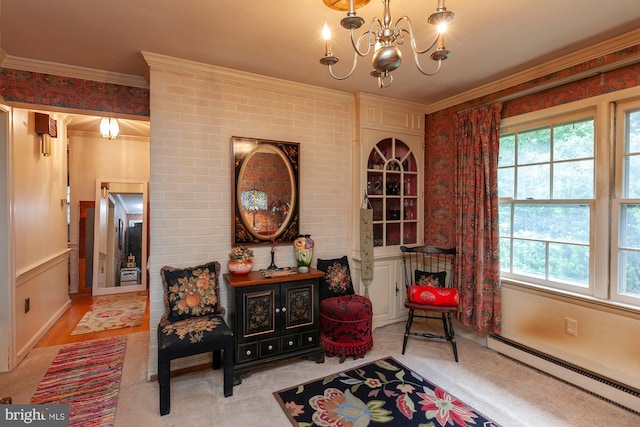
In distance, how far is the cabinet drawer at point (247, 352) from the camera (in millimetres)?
2555

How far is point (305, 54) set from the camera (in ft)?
8.33

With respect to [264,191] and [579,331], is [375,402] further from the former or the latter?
[264,191]

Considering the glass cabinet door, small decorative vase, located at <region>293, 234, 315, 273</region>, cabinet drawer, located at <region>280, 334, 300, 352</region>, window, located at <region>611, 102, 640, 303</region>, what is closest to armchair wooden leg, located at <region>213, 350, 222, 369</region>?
cabinet drawer, located at <region>280, 334, 300, 352</region>

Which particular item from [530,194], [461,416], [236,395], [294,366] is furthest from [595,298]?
[236,395]

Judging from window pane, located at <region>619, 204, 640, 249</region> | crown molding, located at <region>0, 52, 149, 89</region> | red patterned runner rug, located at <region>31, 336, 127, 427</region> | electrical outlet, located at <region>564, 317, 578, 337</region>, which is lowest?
red patterned runner rug, located at <region>31, 336, 127, 427</region>

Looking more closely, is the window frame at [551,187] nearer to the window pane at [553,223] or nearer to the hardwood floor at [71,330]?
the window pane at [553,223]

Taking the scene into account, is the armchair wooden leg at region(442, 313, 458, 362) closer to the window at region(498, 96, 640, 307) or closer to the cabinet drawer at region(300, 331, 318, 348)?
the window at region(498, 96, 640, 307)

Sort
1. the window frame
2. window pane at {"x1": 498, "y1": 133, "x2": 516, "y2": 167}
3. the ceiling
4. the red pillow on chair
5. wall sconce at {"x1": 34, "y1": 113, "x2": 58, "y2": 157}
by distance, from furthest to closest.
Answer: wall sconce at {"x1": 34, "y1": 113, "x2": 58, "y2": 157} → window pane at {"x1": 498, "y1": 133, "x2": 516, "y2": 167} → the red pillow on chair → the window frame → the ceiling

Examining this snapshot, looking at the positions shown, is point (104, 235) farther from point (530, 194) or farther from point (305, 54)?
point (530, 194)

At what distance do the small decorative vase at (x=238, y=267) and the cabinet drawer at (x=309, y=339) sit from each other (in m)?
0.76

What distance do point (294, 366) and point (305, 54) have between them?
2650 millimetres

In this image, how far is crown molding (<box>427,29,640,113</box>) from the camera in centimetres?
222

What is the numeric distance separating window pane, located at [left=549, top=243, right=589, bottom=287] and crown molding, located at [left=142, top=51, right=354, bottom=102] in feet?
8.12

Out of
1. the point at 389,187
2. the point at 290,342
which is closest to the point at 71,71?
the point at 290,342
